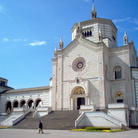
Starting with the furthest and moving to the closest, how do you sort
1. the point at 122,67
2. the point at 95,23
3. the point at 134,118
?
the point at 95,23 < the point at 122,67 < the point at 134,118

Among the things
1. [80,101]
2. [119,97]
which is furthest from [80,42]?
[119,97]

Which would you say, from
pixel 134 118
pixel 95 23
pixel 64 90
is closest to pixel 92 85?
pixel 64 90

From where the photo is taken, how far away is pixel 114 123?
29.2 metres

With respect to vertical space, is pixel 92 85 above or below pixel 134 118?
above

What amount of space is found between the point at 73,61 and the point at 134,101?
15361 millimetres

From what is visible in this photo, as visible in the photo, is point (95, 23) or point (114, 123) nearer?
point (114, 123)

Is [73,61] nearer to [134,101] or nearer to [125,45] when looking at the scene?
[125,45]

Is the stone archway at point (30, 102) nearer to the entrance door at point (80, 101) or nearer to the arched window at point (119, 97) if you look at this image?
the entrance door at point (80, 101)

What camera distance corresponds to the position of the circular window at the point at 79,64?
42906 mm

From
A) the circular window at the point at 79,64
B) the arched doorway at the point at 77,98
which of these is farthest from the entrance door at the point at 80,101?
the circular window at the point at 79,64

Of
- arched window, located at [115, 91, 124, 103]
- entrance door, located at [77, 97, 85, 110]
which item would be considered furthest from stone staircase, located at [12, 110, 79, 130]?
arched window, located at [115, 91, 124, 103]

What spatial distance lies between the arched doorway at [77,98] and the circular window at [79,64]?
425cm

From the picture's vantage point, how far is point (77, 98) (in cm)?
4203

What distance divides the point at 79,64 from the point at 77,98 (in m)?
7.44
